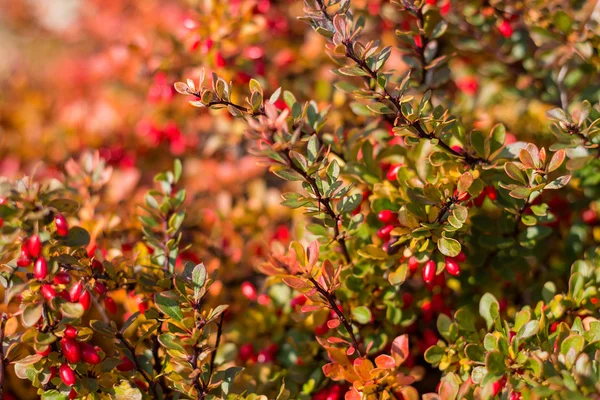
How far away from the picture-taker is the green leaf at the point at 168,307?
927 millimetres

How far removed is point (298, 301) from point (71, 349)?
19.6 inches

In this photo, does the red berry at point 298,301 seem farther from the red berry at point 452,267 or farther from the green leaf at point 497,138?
the green leaf at point 497,138

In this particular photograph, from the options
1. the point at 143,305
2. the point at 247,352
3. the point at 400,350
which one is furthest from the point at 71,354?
the point at 400,350

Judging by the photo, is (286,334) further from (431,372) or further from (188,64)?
(188,64)

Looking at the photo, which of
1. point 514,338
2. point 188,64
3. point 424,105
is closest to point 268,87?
point 188,64

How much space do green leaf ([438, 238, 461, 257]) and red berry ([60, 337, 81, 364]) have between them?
2.06 ft

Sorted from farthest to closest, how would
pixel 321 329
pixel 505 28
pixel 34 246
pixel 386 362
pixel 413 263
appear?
1. pixel 505 28
2. pixel 321 329
3. pixel 413 263
4. pixel 386 362
5. pixel 34 246

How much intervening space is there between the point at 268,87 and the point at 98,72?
107 centimetres

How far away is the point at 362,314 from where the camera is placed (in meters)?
1.07

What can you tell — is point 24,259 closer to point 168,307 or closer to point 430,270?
point 168,307

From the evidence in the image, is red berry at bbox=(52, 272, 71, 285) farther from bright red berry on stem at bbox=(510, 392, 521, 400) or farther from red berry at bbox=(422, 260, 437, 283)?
bright red berry on stem at bbox=(510, 392, 521, 400)

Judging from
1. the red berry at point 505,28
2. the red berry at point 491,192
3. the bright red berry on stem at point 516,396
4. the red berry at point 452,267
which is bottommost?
the bright red berry on stem at point 516,396

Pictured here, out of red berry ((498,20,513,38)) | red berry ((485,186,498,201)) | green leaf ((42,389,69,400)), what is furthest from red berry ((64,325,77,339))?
red berry ((498,20,513,38))

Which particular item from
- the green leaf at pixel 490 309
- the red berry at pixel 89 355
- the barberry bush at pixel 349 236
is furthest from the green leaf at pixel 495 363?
the red berry at pixel 89 355
